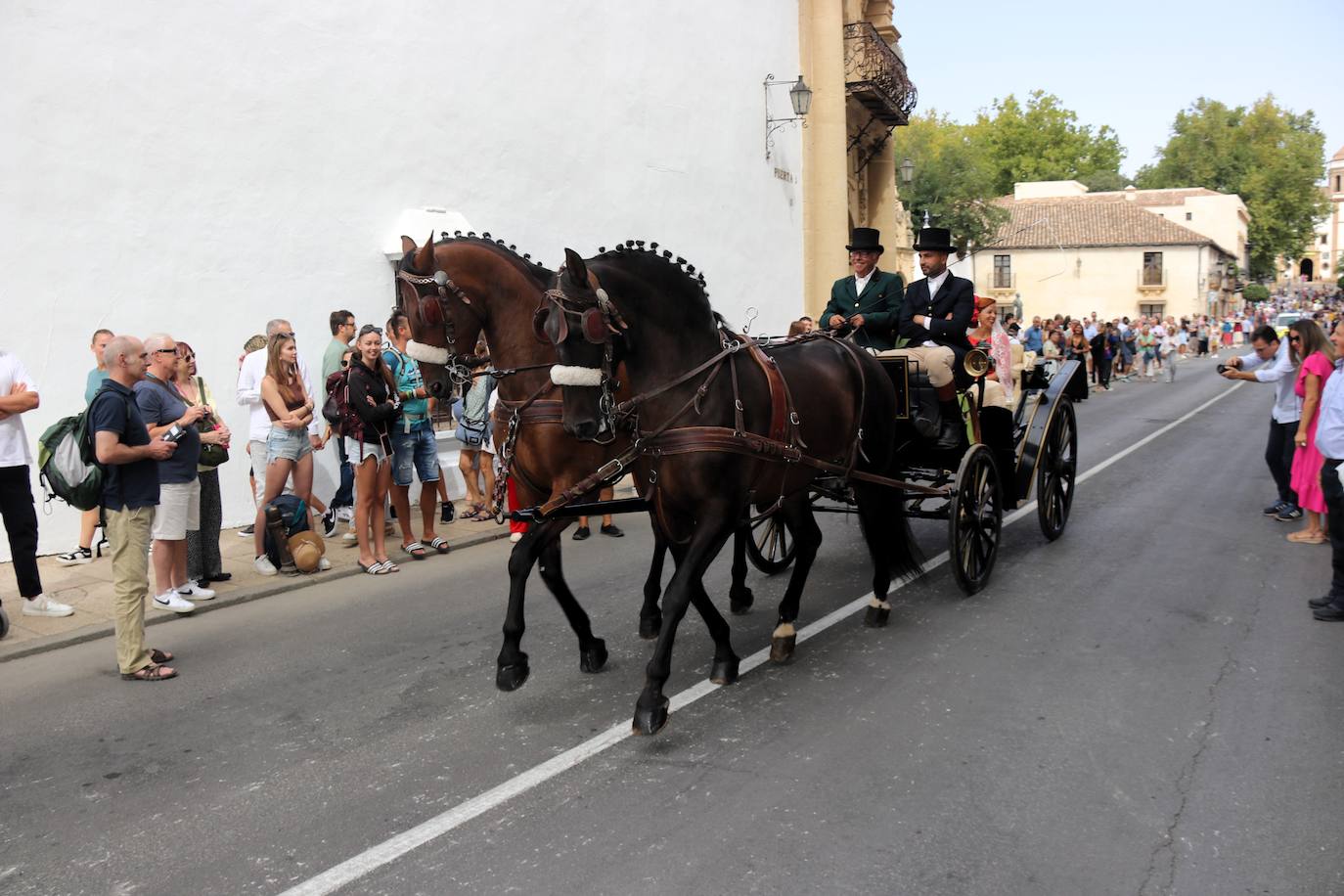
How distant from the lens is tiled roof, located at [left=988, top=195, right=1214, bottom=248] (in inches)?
2267

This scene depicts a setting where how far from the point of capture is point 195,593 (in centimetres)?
744

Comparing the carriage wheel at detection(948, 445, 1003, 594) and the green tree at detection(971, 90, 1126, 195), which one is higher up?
the green tree at detection(971, 90, 1126, 195)

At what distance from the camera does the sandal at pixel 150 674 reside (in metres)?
5.77

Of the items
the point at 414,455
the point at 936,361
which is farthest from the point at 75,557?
the point at 936,361

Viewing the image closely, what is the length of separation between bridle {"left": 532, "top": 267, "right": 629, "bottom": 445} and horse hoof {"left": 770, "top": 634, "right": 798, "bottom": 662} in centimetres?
164

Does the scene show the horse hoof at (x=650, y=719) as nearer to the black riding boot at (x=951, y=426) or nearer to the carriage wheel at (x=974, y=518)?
the carriage wheel at (x=974, y=518)

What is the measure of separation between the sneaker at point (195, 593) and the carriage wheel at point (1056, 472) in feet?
21.0

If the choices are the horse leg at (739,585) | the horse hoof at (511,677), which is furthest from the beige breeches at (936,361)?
the horse hoof at (511,677)

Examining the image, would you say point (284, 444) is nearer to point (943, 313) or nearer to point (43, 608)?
point (43, 608)

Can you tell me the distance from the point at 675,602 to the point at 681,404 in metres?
0.96

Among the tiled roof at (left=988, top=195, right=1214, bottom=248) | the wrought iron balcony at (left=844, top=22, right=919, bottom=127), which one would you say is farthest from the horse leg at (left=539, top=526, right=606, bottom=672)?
the tiled roof at (left=988, top=195, right=1214, bottom=248)

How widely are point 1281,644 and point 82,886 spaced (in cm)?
600

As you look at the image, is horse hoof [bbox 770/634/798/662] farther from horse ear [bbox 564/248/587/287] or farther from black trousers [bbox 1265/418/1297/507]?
black trousers [bbox 1265/418/1297/507]

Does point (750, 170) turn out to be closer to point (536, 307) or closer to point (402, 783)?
point (536, 307)
